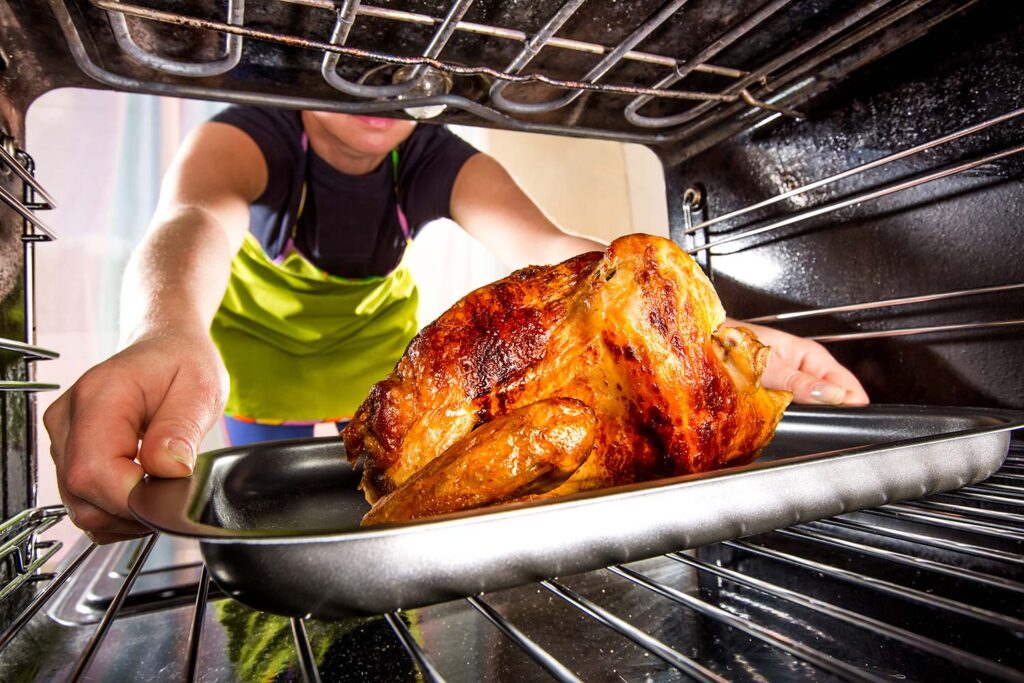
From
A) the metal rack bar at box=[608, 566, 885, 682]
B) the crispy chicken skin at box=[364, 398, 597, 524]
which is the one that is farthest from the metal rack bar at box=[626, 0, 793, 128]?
the metal rack bar at box=[608, 566, 885, 682]

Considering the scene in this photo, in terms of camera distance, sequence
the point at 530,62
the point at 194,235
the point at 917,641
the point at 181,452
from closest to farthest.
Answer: the point at 917,641
the point at 181,452
the point at 530,62
the point at 194,235

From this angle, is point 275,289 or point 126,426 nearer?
point 126,426

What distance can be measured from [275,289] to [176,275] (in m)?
0.88

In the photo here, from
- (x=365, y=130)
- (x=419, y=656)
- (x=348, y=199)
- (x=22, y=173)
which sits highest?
(x=365, y=130)

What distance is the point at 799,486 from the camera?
0.54 meters

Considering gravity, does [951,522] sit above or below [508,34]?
below

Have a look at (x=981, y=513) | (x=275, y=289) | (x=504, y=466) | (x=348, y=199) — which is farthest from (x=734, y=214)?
(x=275, y=289)

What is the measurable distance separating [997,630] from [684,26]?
83 centimetres

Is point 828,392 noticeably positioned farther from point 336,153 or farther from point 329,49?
point 336,153

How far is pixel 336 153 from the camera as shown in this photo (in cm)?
179

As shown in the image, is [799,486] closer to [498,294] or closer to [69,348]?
[498,294]

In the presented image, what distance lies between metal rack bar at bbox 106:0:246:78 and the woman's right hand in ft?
1.06

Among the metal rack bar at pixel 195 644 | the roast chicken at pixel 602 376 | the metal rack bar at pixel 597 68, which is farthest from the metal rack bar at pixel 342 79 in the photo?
the metal rack bar at pixel 195 644

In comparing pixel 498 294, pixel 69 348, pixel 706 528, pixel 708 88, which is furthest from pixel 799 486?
pixel 69 348
